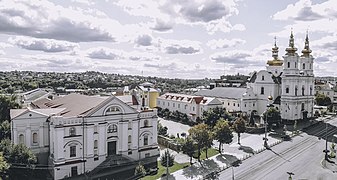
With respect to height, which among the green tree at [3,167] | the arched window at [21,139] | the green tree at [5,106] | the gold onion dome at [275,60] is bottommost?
the green tree at [3,167]

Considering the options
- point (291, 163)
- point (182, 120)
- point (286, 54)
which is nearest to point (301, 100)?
point (286, 54)

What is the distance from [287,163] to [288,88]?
1203 inches

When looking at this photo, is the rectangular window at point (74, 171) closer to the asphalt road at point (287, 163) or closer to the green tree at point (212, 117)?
the asphalt road at point (287, 163)

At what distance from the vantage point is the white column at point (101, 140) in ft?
115

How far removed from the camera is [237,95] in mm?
68000

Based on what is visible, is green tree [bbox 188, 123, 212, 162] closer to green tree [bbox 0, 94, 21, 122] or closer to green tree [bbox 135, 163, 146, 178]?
green tree [bbox 135, 163, 146, 178]

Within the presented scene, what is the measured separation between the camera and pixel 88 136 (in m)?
34.3

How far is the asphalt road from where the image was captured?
31.4 m

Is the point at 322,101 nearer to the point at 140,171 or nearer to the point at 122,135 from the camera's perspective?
the point at 122,135

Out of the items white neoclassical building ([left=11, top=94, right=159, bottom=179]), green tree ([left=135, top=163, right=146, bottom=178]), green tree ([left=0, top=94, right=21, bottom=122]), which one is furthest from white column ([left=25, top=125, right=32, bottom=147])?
green tree ([left=0, top=94, right=21, bottom=122])

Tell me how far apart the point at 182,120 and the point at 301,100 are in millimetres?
25494

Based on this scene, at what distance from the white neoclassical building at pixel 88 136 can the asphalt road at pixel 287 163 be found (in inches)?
430

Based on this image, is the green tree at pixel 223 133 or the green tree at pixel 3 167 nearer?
the green tree at pixel 3 167

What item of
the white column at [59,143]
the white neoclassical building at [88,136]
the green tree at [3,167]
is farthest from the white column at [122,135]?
the green tree at [3,167]
